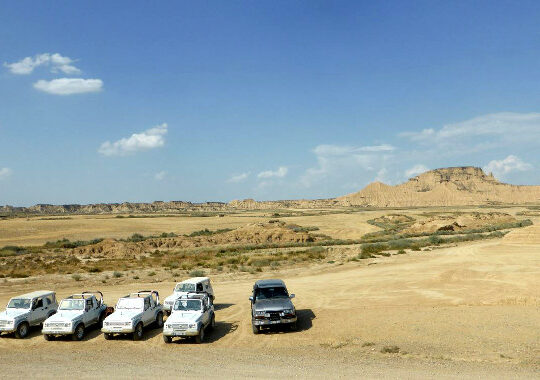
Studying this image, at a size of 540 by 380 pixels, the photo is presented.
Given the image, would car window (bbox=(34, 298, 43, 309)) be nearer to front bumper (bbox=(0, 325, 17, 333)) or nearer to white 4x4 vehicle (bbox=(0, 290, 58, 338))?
white 4x4 vehicle (bbox=(0, 290, 58, 338))

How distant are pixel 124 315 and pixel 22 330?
425 cm

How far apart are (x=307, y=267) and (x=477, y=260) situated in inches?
578

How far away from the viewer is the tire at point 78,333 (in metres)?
16.6

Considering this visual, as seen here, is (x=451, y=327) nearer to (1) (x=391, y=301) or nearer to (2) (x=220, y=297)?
(1) (x=391, y=301)

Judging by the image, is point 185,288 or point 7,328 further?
point 185,288

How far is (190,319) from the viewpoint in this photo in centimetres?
1617

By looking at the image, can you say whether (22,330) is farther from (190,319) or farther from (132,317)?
(190,319)

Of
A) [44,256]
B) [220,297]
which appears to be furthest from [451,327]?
[44,256]

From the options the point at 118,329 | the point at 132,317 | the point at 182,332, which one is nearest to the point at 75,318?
the point at 118,329

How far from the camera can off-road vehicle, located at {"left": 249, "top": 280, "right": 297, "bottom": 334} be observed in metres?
16.8

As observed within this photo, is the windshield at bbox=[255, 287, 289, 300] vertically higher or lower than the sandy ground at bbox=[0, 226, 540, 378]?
higher

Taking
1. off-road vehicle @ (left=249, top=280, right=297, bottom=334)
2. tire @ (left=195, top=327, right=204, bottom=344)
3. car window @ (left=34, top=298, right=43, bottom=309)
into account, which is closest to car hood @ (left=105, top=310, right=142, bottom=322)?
tire @ (left=195, top=327, right=204, bottom=344)

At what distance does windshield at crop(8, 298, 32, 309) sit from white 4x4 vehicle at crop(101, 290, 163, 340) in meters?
3.99

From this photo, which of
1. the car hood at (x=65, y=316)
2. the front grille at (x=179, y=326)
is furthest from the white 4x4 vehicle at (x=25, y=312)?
the front grille at (x=179, y=326)
